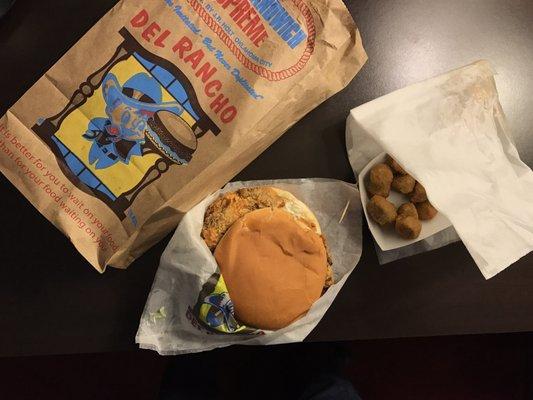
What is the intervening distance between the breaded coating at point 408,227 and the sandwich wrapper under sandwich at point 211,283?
6 centimetres

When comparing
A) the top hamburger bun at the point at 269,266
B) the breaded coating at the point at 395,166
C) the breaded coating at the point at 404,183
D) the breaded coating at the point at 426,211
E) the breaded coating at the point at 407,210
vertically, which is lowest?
the breaded coating at the point at 426,211

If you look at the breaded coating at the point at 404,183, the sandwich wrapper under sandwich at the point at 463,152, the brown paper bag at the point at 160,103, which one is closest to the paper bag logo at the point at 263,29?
the brown paper bag at the point at 160,103

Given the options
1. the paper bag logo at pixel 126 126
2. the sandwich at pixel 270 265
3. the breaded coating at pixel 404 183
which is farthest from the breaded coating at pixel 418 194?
the paper bag logo at pixel 126 126

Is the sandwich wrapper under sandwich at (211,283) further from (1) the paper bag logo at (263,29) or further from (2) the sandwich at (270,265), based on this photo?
(1) the paper bag logo at (263,29)

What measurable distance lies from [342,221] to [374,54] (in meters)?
0.25

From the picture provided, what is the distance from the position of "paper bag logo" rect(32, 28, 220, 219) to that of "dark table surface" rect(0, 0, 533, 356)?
89 mm

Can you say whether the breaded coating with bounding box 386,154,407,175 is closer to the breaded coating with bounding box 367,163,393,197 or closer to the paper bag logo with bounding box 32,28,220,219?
the breaded coating with bounding box 367,163,393,197

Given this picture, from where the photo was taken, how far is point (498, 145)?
2.35 feet

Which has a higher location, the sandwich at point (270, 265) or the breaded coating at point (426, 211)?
the sandwich at point (270, 265)

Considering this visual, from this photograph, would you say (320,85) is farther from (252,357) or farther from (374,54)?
(252,357)

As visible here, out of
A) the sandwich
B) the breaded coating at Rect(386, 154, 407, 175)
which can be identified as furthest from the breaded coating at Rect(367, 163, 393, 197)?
the sandwich

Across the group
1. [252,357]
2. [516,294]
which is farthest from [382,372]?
[516,294]

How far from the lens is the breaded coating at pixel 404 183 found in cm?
71

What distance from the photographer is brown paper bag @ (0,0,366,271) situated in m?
0.65
